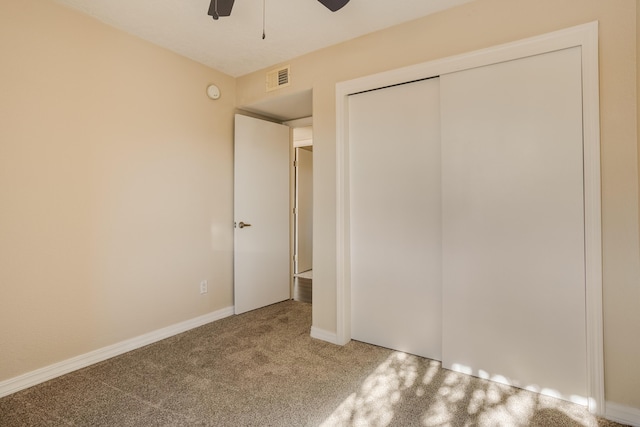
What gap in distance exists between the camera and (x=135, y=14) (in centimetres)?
A: 222

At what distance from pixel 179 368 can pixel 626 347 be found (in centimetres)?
266

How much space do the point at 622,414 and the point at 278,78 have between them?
3337 millimetres

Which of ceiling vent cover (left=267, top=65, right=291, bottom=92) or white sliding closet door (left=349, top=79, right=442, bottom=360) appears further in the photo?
ceiling vent cover (left=267, top=65, right=291, bottom=92)

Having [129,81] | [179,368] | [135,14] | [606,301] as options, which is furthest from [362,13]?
[179,368]

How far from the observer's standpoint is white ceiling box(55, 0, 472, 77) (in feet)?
6.93

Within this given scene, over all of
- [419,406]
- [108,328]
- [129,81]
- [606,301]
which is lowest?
[419,406]

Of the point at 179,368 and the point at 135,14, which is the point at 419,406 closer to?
the point at 179,368

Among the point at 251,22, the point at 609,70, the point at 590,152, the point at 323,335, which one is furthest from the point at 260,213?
the point at 609,70

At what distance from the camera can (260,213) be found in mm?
3516

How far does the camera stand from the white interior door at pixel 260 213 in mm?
3307

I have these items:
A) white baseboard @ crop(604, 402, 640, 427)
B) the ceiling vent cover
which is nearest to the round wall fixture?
the ceiling vent cover

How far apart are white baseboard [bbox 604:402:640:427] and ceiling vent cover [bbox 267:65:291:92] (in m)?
3.15

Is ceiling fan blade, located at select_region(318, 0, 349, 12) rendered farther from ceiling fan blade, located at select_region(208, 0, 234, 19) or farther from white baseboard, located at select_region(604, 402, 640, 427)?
white baseboard, located at select_region(604, 402, 640, 427)

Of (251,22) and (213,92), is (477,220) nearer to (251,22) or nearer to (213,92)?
(251,22)
